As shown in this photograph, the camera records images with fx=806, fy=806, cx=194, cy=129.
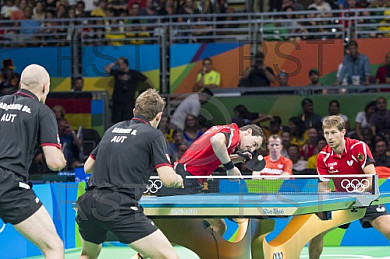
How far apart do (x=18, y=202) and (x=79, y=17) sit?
12.8 meters

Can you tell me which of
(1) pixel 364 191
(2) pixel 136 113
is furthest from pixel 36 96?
(1) pixel 364 191

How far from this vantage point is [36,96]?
608 cm

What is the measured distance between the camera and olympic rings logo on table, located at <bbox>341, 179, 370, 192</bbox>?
8222 mm

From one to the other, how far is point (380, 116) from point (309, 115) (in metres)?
1.31

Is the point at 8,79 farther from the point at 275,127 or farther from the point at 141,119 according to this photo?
the point at 141,119

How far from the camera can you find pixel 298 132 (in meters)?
15.0

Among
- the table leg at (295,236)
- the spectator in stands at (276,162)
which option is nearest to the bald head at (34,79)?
the table leg at (295,236)

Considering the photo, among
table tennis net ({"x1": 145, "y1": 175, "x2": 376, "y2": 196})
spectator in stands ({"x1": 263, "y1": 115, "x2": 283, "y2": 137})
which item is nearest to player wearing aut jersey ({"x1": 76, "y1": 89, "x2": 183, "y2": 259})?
table tennis net ({"x1": 145, "y1": 175, "x2": 376, "y2": 196})

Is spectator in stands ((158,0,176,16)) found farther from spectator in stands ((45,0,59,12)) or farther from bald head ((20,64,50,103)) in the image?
bald head ((20,64,50,103))

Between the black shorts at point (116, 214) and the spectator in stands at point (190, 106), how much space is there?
29.8ft

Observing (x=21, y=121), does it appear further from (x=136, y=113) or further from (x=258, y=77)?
(x=258, y=77)

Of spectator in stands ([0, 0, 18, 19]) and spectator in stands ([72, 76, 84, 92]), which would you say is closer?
spectator in stands ([72, 76, 84, 92])

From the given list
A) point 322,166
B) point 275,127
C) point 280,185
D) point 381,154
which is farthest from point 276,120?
point 322,166

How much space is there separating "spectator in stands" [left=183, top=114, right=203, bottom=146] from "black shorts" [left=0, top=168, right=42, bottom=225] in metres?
8.83
